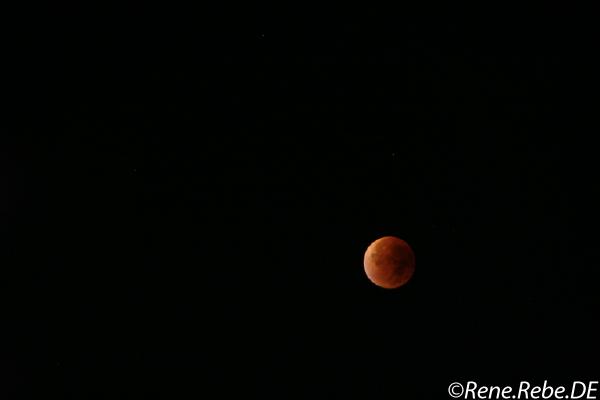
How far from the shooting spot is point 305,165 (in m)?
1.16

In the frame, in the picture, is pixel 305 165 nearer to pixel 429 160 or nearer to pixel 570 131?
pixel 429 160

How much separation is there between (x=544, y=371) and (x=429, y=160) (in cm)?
38

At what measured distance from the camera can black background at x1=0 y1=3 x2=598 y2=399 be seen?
1129 mm

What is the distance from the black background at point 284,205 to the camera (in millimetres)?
1129

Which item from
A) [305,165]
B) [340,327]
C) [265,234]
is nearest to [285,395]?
[340,327]

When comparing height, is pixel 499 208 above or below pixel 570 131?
below

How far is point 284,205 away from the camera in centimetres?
115

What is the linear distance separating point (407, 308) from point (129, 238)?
17.9 inches

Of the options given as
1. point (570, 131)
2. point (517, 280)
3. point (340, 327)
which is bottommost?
point (340, 327)

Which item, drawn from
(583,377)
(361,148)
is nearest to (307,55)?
(361,148)

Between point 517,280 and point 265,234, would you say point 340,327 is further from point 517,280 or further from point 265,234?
point 517,280

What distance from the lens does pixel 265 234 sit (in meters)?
1.15

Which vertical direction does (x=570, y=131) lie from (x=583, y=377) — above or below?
above

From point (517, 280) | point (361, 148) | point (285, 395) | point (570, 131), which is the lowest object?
point (285, 395)
